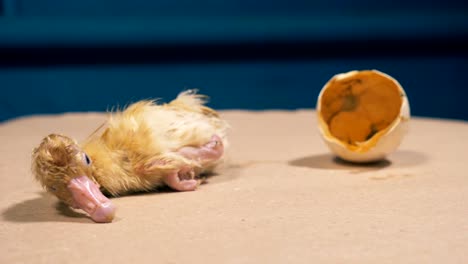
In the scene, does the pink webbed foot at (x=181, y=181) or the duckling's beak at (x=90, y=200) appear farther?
the pink webbed foot at (x=181, y=181)

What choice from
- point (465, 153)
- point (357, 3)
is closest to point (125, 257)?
point (465, 153)

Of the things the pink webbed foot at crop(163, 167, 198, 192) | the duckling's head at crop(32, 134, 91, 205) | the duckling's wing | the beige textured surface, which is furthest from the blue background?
the duckling's head at crop(32, 134, 91, 205)

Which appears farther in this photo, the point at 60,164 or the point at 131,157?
the point at 131,157

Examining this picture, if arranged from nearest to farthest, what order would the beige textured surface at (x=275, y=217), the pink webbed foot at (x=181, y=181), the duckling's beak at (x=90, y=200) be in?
the beige textured surface at (x=275, y=217) < the duckling's beak at (x=90, y=200) < the pink webbed foot at (x=181, y=181)

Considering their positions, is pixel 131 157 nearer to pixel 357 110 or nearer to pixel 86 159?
pixel 86 159

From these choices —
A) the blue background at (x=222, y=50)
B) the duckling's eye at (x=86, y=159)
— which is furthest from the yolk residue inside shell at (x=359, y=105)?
the blue background at (x=222, y=50)

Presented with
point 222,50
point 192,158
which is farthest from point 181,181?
point 222,50

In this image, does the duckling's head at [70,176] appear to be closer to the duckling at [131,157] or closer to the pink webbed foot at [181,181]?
the duckling at [131,157]
